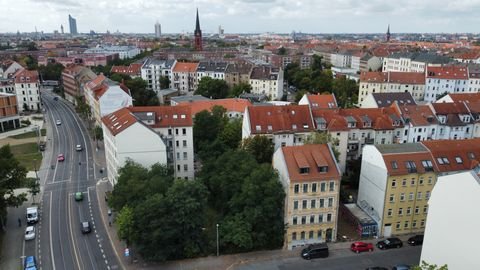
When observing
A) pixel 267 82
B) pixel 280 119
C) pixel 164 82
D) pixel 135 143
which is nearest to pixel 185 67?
pixel 164 82

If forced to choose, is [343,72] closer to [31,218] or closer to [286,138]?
[286,138]

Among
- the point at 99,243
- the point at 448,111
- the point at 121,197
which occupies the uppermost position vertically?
the point at 448,111

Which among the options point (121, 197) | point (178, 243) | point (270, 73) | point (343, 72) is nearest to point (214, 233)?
point (178, 243)

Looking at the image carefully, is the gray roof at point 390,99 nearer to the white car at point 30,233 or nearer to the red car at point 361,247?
the red car at point 361,247

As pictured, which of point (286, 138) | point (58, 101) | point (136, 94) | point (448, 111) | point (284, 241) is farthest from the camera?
point (58, 101)

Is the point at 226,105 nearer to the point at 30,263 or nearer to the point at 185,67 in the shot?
the point at 185,67

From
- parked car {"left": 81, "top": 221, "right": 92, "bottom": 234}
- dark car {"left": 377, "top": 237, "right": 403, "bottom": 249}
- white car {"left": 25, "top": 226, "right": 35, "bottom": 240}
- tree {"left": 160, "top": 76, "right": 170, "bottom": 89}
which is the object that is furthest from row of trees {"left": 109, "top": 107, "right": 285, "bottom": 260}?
tree {"left": 160, "top": 76, "right": 170, "bottom": 89}
